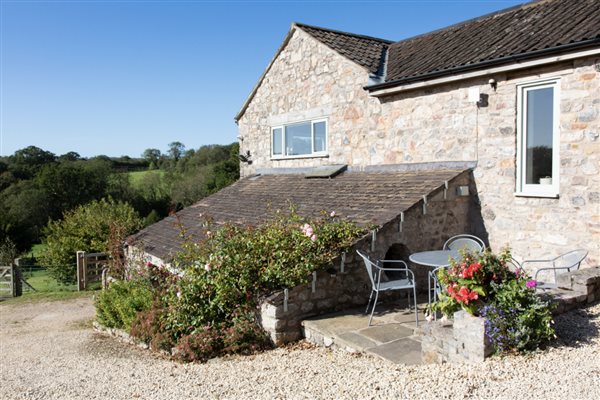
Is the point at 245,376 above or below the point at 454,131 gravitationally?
below

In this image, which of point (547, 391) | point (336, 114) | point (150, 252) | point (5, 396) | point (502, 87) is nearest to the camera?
point (547, 391)

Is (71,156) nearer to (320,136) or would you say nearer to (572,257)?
(320,136)

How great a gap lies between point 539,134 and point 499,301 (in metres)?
4.62

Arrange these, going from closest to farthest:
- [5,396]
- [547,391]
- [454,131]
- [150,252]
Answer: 1. [547,391]
2. [5,396]
3. [454,131]
4. [150,252]

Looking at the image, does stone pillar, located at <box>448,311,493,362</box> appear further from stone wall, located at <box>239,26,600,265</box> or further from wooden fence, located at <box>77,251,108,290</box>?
wooden fence, located at <box>77,251,108,290</box>

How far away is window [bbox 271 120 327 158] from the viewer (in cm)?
1323

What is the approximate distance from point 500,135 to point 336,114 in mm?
4884

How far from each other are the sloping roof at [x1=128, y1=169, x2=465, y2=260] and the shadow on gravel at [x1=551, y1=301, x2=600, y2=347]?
301 cm

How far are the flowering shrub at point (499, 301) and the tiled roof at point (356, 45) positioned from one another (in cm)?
762

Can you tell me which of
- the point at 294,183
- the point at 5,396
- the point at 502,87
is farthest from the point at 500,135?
the point at 5,396

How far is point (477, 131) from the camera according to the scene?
9.11m

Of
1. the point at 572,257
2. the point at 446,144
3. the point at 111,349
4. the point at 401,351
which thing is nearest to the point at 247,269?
the point at 401,351

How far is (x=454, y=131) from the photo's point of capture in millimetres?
9562

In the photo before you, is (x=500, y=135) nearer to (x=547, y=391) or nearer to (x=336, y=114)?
(x=336, y=114)
